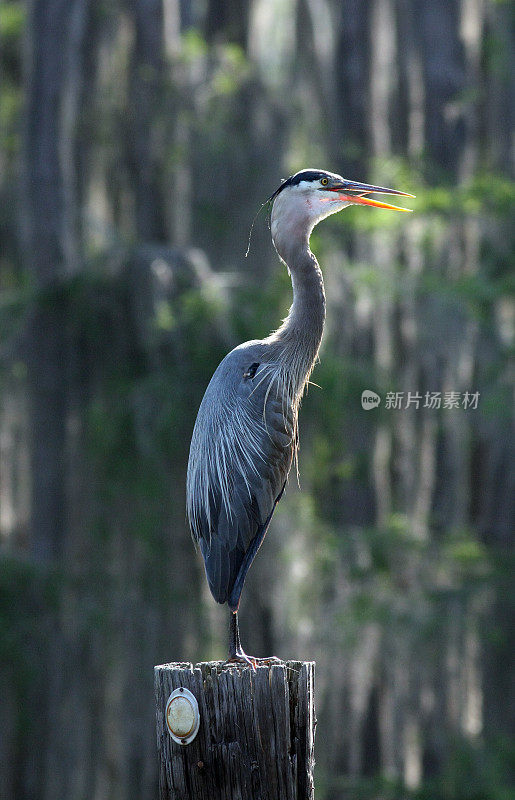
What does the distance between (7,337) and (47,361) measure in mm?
280

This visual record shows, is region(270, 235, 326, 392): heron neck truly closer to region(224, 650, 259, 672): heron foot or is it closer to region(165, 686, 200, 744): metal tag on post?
region(224, 650, 259, 672): heron foot

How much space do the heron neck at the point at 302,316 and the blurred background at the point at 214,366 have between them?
10.0ft

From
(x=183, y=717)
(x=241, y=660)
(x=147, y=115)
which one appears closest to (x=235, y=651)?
(x=241, y=660)

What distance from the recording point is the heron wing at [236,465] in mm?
3650

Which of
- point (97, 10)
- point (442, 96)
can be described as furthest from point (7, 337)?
point (442, 96)

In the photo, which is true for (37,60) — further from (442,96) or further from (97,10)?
(442,96)

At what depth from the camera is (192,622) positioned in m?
7.23

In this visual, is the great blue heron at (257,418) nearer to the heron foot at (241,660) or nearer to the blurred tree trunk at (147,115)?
the heron foot at (241,660)

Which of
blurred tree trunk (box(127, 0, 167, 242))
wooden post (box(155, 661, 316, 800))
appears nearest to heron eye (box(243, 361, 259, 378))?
wooden post (box(155, 661, 316, 800))

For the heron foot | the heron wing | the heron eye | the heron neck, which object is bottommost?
the heron foot

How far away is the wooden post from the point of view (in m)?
2.93

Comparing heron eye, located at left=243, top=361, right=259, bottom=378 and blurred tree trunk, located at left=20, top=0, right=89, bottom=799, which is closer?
heron eye, located at left=243, top=361, right=259, bottom=378

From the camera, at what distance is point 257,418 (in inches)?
146

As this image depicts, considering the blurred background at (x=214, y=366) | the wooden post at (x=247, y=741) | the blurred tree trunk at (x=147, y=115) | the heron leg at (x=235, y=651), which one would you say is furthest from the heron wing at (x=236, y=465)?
the blurred tree trunk at (x=147, y=115)
